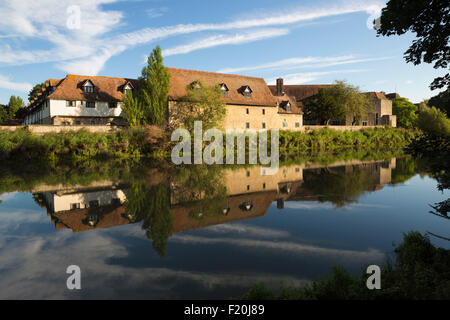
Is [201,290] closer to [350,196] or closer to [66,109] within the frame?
[350,196]

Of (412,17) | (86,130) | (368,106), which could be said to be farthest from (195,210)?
(368,106)

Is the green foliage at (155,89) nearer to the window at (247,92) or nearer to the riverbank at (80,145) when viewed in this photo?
the riverbank at (80,145)

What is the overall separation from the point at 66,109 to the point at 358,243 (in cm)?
3778

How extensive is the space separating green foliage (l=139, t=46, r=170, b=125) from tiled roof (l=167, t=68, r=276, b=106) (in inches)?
110

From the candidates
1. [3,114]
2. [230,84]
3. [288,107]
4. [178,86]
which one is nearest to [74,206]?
[178,86]

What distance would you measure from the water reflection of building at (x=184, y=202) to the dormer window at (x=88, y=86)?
25977 millimetres

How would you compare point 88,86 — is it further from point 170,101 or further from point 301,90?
point 301,90

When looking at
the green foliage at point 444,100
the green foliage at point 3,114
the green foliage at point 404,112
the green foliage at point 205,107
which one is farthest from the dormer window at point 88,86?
the green foliage at point 404,112

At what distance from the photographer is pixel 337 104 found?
55.4m

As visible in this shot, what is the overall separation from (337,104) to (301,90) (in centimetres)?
1167

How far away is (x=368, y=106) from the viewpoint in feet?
198

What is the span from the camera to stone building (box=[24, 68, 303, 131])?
36.8 metres

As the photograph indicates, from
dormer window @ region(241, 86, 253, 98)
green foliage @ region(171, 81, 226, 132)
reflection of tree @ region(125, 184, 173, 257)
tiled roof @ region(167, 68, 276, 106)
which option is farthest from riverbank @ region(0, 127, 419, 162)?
reflection of tree @ region(125, 184, 173, 257)

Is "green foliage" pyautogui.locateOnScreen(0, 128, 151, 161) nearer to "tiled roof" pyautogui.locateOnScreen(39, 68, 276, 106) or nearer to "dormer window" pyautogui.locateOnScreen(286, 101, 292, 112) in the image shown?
"tiled roof" pyautogui.locateOnScreen(39, 68, 276, 106)
